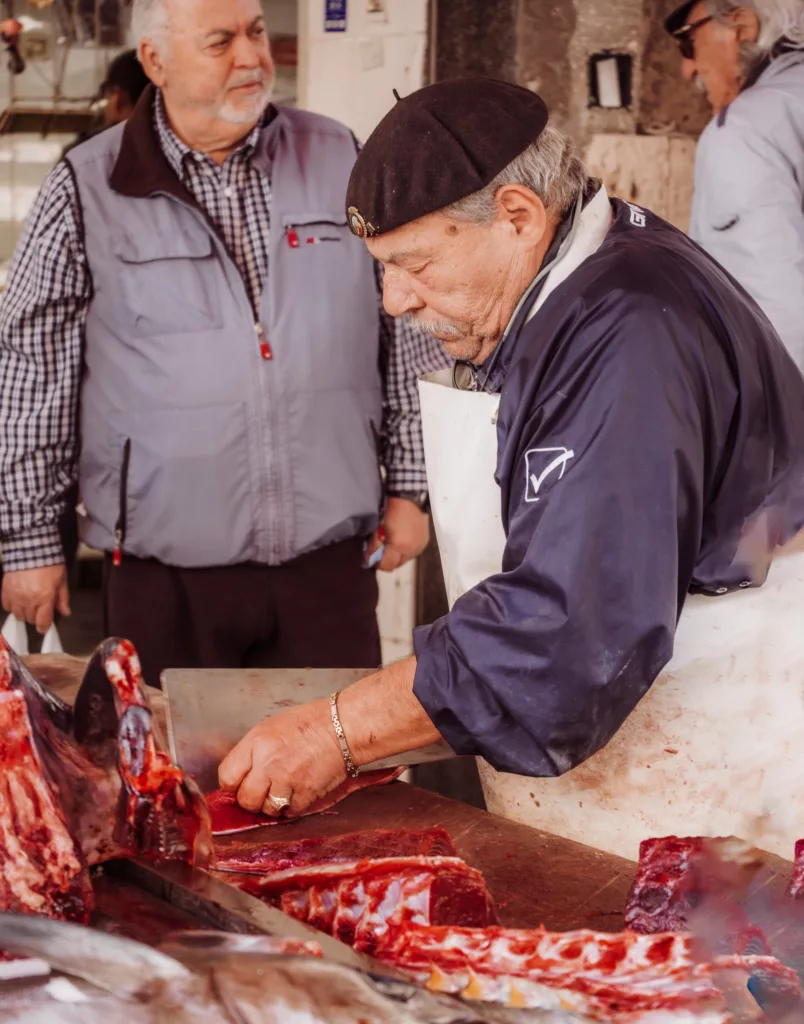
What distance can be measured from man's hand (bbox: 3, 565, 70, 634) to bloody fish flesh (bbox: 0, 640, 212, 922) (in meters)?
1.92

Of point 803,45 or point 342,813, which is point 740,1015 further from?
point 803,45

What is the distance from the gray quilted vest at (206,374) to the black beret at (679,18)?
1255 mm

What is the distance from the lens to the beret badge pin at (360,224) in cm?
243

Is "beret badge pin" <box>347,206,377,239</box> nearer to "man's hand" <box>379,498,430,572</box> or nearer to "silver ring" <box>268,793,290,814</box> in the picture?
"silver ring" <box>268,793,290,814</box>

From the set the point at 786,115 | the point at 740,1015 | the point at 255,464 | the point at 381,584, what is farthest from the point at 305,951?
the point at 381,584

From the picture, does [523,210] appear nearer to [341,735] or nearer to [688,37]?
[341,735]

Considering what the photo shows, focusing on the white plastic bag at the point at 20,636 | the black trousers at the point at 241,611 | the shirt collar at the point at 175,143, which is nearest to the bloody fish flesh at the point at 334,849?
the black trousers at the point at 241,611

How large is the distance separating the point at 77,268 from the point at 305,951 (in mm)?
2772

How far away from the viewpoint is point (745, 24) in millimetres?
4305

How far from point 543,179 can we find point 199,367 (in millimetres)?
1830

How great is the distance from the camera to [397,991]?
1.72 m

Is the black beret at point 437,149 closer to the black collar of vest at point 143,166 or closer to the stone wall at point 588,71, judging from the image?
the black collar of vest at point 143,166

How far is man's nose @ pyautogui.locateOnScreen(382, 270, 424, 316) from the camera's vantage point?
2.52 metres

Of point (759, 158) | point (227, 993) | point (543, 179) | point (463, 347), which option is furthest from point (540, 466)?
point (759, 158)
